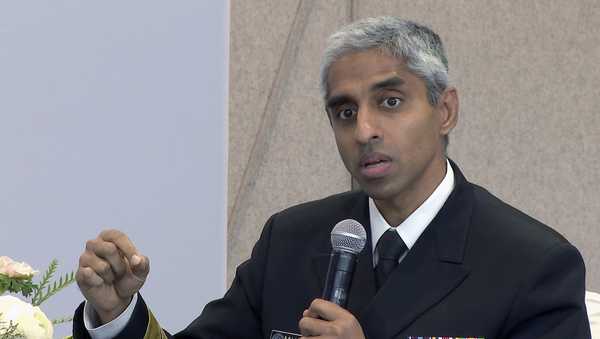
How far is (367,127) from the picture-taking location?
174 centimetres

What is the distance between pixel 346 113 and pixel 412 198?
203 millimetres

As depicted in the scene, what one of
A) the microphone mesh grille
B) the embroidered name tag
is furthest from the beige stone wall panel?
the microphone mesh grille

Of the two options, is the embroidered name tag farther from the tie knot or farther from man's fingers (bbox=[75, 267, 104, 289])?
man's fingers (bbox=[75, 267, 104, 289])

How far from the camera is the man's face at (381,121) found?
1.75 meters

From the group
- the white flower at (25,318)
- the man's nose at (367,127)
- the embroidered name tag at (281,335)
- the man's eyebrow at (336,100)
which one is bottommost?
the embroidered name tag at (281,335)

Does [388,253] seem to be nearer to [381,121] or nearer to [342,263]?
[381,121]

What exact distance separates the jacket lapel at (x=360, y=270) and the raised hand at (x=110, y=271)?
1.32 feet

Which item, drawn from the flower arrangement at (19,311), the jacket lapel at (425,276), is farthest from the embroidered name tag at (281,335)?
the flower arrangement at (19,311)

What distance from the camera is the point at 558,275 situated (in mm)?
1708

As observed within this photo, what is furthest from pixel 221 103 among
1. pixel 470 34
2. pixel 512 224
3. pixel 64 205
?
pixel 512 224

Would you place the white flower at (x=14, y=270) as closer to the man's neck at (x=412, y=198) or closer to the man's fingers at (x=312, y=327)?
the man's fingers at (x=312, y=327)

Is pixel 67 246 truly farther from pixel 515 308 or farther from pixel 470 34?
pixel 470 34

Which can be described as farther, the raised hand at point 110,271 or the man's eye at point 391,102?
the man's eye at point 391,102

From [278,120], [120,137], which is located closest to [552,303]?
[120,137]
